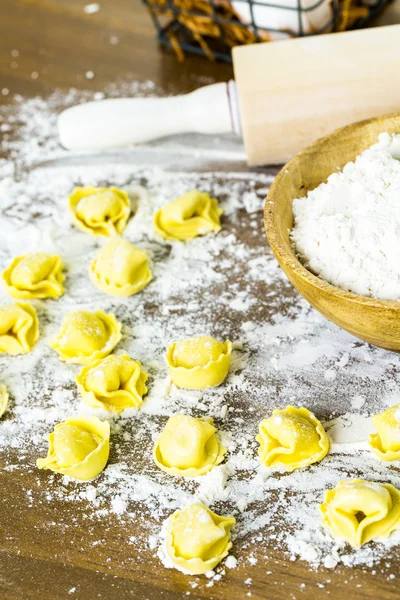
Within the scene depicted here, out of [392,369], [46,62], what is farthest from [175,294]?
[46,62]

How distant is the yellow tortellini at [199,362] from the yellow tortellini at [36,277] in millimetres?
208

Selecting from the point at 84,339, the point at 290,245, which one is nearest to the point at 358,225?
the point at 290,245

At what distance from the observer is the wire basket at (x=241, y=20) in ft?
3.59

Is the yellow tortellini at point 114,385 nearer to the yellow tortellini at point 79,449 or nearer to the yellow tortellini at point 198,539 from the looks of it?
the yellow tortellini at point 79,449

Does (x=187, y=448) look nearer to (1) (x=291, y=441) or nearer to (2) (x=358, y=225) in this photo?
(1) (x=291, y=441)

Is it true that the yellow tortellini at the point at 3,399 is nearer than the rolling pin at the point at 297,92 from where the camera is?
Yes

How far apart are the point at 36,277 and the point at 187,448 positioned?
1.09ft

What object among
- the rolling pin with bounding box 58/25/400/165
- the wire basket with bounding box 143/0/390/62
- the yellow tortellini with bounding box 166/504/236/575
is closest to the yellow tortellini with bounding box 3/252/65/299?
the rolling pin with bounding box 58/25/400/165

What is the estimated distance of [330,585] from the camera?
0.64m

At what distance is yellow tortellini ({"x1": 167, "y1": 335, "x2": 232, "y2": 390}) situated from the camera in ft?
2.62

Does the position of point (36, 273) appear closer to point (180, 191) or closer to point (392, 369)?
point (180, 191)

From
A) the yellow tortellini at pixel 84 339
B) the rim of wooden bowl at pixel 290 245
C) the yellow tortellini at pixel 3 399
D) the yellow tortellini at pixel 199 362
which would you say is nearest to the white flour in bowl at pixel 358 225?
the rim of wooden bowl at pixel 290 245

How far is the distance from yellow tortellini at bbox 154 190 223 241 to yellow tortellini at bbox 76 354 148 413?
23 centimetres

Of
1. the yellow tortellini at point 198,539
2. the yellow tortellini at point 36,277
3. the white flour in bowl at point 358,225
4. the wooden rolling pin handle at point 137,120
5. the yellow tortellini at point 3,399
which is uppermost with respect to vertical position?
the white flour in bowl at point 358,225
